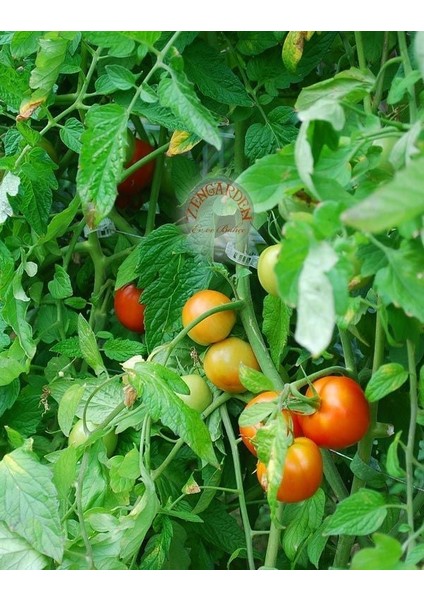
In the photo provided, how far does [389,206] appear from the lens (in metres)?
0.35

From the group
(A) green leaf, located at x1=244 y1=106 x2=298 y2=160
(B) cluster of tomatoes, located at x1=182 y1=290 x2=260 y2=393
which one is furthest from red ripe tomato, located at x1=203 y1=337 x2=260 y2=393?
(A) green leaf, located at x1=244 y1=106 x2=298 y2=160

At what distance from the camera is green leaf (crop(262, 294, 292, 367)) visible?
2.63 ft

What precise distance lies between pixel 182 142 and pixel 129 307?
240mm

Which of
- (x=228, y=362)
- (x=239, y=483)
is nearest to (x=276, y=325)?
(x=228, y=362)

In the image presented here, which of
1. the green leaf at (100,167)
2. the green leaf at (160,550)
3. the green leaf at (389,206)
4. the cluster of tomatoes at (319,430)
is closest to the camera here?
the green leaf at (389,206)

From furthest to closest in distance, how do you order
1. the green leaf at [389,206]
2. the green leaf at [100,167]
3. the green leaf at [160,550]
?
the green leaf at [160,550], the green leaf at [100,167], the green leaf at [389,206]

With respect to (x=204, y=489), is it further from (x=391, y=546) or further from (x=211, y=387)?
(x=391, y=546)

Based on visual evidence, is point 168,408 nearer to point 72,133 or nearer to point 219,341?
point 219,341

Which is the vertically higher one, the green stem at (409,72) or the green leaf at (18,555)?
the green stem at (409,72)

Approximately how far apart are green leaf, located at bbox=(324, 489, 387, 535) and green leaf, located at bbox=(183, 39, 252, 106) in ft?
1.41

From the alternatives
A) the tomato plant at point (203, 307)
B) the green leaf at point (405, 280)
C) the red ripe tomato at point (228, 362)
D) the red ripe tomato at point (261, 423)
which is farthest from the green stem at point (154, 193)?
the green leaf at point (405, 280)

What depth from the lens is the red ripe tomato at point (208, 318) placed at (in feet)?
2.75

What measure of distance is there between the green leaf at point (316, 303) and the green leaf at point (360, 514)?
252mm

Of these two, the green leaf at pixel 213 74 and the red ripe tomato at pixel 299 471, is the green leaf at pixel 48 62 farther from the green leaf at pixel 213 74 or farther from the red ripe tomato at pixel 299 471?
the red ripe tomato at pixel 299 471
